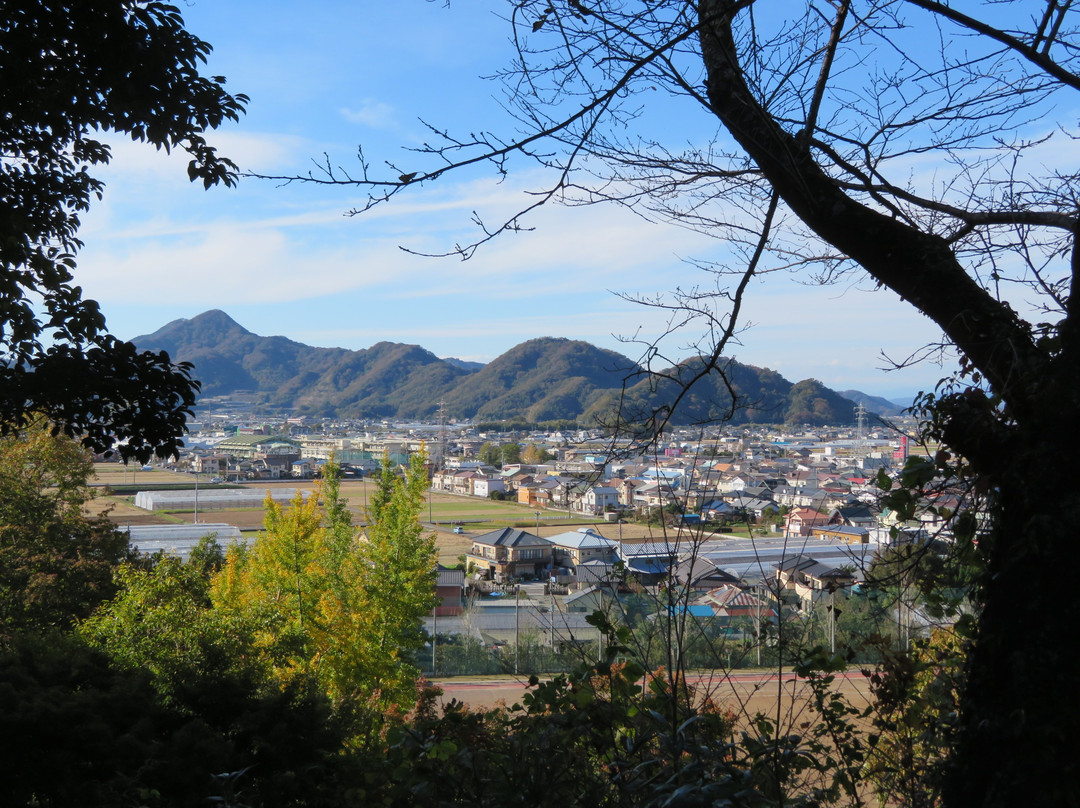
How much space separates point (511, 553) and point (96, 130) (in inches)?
434

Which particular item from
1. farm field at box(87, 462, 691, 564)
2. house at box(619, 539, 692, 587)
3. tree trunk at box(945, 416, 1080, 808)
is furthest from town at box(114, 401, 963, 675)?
tree trunk at box(945, 416, 1080, 808)

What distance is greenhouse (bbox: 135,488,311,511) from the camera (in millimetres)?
20078

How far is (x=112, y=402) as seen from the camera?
280 cm

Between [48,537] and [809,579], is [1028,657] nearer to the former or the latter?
[809,579]

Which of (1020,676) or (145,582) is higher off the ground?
(1020,676)

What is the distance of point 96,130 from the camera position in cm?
331

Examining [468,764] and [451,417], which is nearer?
[468,764]

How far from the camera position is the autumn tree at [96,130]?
9.05ft

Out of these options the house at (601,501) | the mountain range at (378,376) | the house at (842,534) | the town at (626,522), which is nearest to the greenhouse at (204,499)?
the town at (626,522)

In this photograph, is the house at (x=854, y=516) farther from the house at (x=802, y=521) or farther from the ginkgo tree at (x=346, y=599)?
the ginkgo tree at (x=346, y=599)

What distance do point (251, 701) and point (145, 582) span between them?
14.4 ft

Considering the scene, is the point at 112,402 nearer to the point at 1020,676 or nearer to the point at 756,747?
the point at 756,747

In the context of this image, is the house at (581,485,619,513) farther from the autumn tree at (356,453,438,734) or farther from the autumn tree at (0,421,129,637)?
the autumn tree at (0,421,129,637)

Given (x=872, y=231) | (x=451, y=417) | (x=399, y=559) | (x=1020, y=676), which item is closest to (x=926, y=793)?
(x=1020, y=676)
